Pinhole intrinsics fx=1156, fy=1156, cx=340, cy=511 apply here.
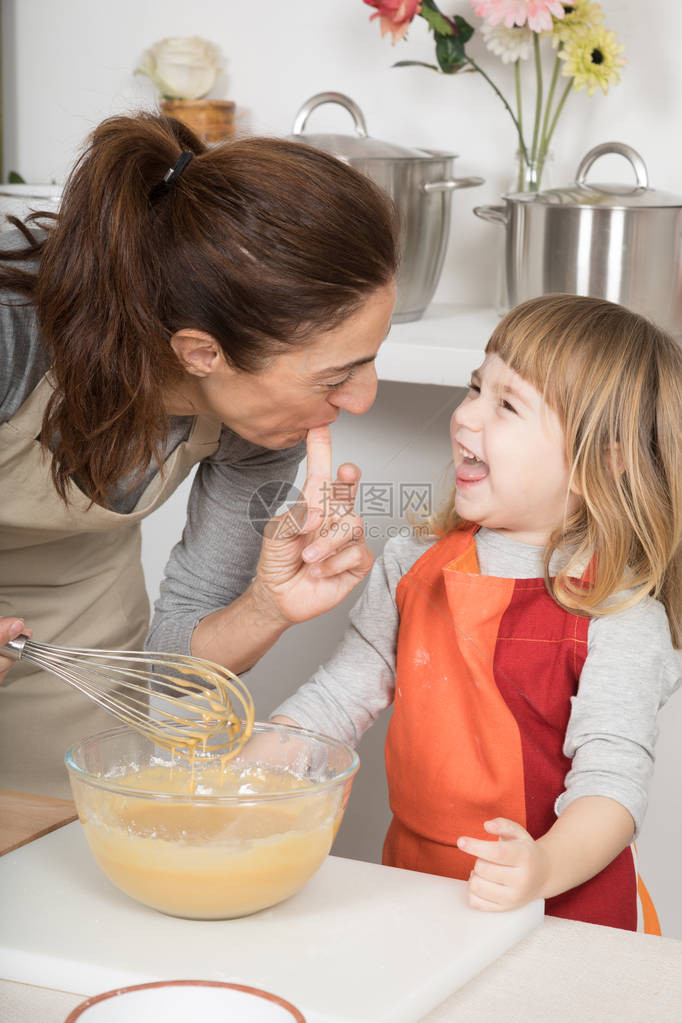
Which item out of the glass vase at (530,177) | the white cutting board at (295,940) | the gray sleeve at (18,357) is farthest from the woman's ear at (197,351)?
the glass vase at (530,177)

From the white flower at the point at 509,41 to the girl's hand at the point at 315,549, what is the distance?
0.71m

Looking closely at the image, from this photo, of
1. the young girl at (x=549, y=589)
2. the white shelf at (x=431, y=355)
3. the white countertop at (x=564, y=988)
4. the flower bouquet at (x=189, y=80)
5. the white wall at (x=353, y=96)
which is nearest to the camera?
the white countertop at (x=564, y=988)

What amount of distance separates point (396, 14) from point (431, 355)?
46 cm

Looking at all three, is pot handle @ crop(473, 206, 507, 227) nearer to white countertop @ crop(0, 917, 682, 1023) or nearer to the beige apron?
the beige apron

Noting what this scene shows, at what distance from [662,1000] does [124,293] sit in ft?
1.86

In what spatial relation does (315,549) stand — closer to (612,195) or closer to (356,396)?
(356,396)

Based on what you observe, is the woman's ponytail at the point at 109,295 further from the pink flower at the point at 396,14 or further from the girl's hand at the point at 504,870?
the pink flower at the point at 396,14

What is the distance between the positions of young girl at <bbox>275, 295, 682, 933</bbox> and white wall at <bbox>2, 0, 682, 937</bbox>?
0.19 metres

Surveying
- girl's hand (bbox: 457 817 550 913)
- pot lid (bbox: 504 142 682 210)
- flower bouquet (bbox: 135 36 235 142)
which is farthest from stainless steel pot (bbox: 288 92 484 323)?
girl's hand (bbox: 457 817 550 913)

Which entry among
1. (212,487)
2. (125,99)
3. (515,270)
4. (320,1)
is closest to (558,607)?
(212,487)

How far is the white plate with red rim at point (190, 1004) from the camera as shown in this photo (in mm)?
462

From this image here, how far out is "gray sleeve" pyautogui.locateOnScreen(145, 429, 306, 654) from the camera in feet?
3.56

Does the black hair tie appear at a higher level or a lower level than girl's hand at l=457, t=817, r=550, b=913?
higher

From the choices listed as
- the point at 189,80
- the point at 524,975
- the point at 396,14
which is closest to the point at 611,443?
the point at 524,975
